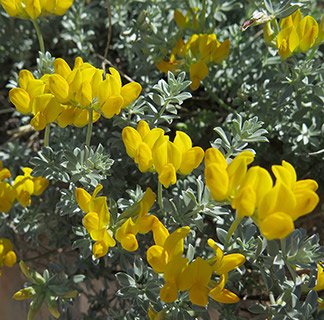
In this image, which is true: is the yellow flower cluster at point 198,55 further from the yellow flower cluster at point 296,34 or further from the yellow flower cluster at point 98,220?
the yellow flower cluster at point 98,220

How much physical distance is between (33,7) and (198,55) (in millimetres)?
348

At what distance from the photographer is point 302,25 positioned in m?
0.98

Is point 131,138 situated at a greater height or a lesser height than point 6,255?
greater

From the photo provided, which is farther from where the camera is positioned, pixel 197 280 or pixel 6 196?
pixel 6 196

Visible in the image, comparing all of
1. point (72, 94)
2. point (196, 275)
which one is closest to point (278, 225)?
point (196, 275)

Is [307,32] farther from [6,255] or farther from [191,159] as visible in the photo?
[6,255]

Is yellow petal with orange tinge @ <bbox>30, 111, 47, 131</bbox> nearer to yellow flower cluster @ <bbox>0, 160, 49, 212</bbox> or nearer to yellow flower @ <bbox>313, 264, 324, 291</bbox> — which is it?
yellow flower cluster @ <bbox>0, 160, 49, 212</bbox>

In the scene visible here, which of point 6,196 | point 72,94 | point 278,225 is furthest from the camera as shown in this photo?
point 6,196

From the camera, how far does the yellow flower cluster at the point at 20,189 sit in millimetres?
1033

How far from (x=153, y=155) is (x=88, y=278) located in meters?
0.46

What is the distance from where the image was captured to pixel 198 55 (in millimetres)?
1135

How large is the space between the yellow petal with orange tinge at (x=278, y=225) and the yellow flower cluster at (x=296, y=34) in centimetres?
43

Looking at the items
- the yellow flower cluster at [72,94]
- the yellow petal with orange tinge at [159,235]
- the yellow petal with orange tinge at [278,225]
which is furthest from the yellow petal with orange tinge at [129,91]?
the yellow petal with orange tinge at [278,225]

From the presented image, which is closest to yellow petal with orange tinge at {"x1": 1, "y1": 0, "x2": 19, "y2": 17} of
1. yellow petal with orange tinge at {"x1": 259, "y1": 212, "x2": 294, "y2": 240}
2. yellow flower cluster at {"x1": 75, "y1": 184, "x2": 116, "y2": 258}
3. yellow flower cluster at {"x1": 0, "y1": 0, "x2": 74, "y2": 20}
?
yellow flower cluster at {"x1": 0, "y1": 0, "x2": 74, "y2": 20}
